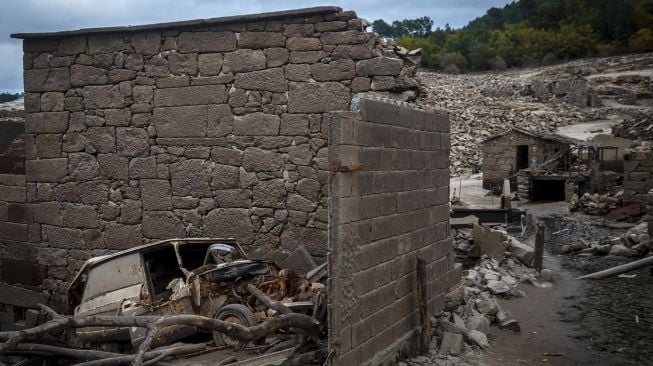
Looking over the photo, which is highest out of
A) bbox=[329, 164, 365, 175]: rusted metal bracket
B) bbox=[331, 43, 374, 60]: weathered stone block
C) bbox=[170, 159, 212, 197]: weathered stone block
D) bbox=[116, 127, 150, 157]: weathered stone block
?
bbox=[331, 43, 374, 60]: weathered stone block

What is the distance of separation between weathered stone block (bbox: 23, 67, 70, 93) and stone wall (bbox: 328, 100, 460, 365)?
4.82 meters

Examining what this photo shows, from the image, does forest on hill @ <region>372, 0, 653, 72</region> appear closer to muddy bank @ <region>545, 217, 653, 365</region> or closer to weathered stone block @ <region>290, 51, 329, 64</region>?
muddy bank @ <region>545, 217, 653, 365</region>

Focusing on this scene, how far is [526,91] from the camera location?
186 ft

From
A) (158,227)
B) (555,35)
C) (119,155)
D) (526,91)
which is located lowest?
(158,227)

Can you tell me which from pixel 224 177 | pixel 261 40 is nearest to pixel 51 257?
pixel 224 177

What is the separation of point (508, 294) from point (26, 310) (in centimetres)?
813

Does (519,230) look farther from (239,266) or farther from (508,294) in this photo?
(239,266)

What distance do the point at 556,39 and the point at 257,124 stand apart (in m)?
70.3

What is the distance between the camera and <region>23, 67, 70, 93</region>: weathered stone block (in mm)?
8422

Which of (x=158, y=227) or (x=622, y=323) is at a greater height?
(x=158, y=227)

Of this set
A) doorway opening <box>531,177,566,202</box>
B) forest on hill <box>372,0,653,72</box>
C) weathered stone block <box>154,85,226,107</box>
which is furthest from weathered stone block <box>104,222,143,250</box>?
forest on hill <box>372,0,653,72</box>

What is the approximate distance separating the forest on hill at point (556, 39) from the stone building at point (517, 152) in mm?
39026

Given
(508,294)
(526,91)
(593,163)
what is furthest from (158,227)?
(526,91)

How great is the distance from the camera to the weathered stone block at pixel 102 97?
8141 mm
